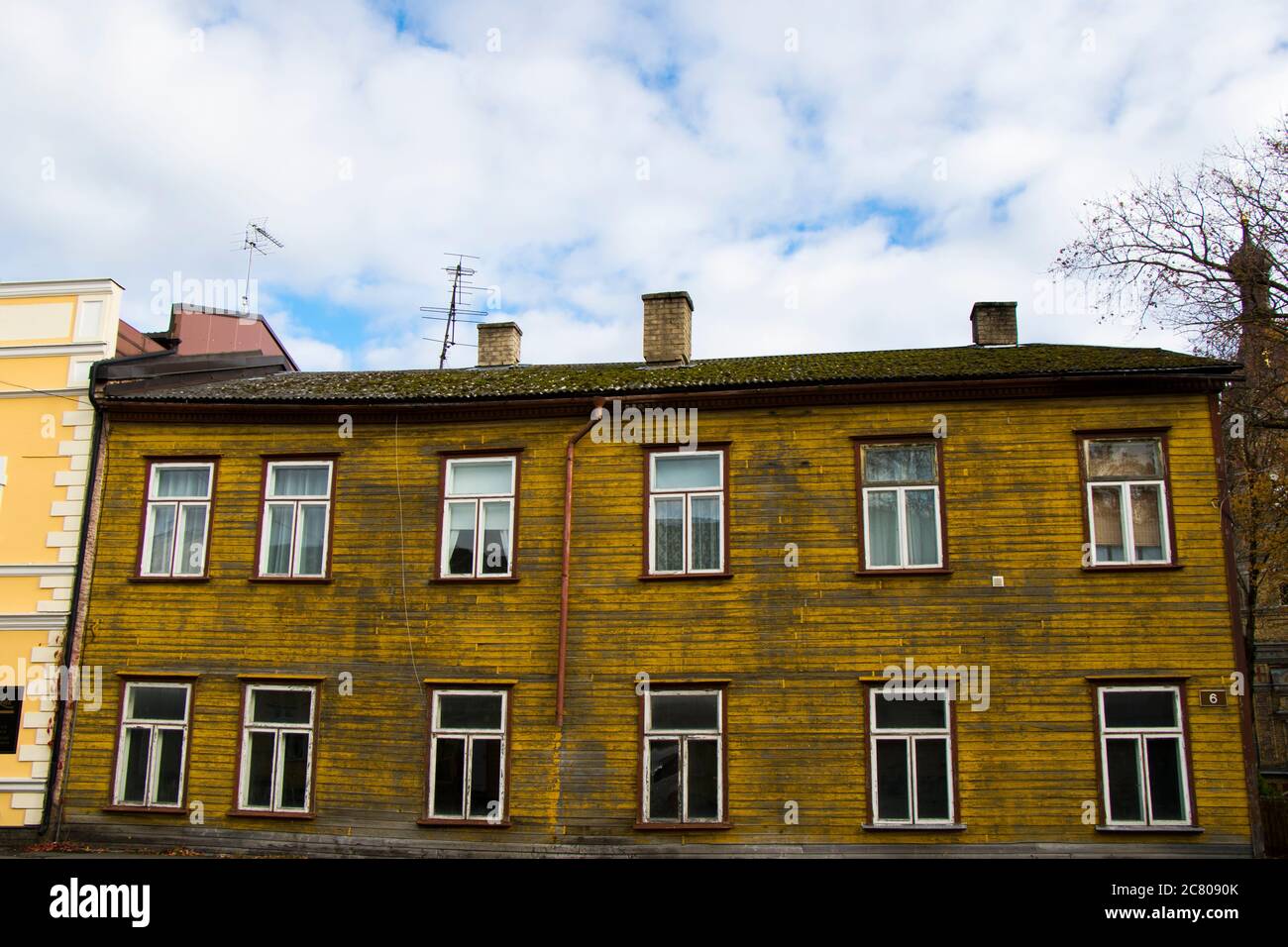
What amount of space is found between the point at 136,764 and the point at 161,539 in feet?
11.2

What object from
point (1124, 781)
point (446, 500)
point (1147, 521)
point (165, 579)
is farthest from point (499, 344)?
point (1124, 781)

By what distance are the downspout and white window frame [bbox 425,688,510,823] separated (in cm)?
80

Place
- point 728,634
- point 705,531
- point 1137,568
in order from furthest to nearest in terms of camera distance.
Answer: point 705,531 < point 728,634 < point 1137,568

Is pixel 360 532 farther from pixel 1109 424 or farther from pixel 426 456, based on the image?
pixel 1109 424

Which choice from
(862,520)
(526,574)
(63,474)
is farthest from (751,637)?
(63,474)

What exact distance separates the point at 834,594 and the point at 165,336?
13524 millimetres

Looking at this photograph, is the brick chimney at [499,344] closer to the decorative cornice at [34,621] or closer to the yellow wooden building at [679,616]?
the yellow wooden building at [679,616]

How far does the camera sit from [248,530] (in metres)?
16.9

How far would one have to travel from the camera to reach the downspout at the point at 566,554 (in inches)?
605

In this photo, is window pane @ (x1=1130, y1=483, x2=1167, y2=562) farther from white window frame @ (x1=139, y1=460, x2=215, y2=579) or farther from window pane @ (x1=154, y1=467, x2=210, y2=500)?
window pane @ (x1=154, y1=467, x2=210, y2=500)

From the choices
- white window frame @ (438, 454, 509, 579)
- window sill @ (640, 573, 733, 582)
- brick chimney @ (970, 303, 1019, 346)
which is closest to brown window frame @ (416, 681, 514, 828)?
white window frame @ (438, 454, 509, 579)

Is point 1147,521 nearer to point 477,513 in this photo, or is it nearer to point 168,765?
point 477,513

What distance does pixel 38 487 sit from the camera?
56.9 feet

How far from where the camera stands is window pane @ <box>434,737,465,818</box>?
15.5m
